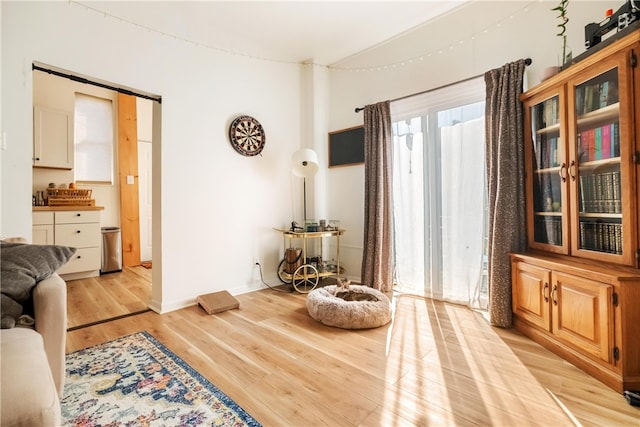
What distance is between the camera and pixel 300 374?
1.63m

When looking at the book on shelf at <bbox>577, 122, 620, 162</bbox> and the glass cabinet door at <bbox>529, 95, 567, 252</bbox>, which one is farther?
the glass cabinet door at <bbox>529, 95, 567, 252</bbox>

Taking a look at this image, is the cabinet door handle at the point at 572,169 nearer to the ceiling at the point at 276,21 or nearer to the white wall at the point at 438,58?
the white wall at the point at 438,58

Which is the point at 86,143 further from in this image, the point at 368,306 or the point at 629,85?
the point at 629,85

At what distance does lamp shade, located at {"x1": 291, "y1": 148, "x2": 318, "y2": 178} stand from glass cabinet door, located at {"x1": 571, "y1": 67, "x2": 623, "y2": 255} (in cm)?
218

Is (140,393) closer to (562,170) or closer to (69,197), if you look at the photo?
(562,170)

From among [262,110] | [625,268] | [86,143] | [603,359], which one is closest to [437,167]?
[625,268]

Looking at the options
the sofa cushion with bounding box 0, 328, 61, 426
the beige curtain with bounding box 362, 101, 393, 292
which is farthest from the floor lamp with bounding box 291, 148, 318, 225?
the sofa cushion with bounding box 0, 328, 61, 426

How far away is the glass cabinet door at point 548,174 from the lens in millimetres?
1936

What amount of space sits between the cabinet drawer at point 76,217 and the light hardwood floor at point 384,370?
1977mm

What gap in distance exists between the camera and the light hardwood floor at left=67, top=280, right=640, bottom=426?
4.30 feet

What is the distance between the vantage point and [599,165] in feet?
5.58

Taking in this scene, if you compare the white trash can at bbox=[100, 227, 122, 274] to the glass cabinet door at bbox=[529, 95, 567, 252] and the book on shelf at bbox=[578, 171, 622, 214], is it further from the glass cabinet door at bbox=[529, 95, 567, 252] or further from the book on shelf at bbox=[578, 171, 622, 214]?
the book on shelf at bbox=[578, 171, 622, 214]

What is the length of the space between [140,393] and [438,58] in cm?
347

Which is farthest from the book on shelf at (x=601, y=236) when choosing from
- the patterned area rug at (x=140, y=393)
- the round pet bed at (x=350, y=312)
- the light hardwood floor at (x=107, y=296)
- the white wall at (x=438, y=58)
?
the light hardwood floor at (x=107, y=296)
